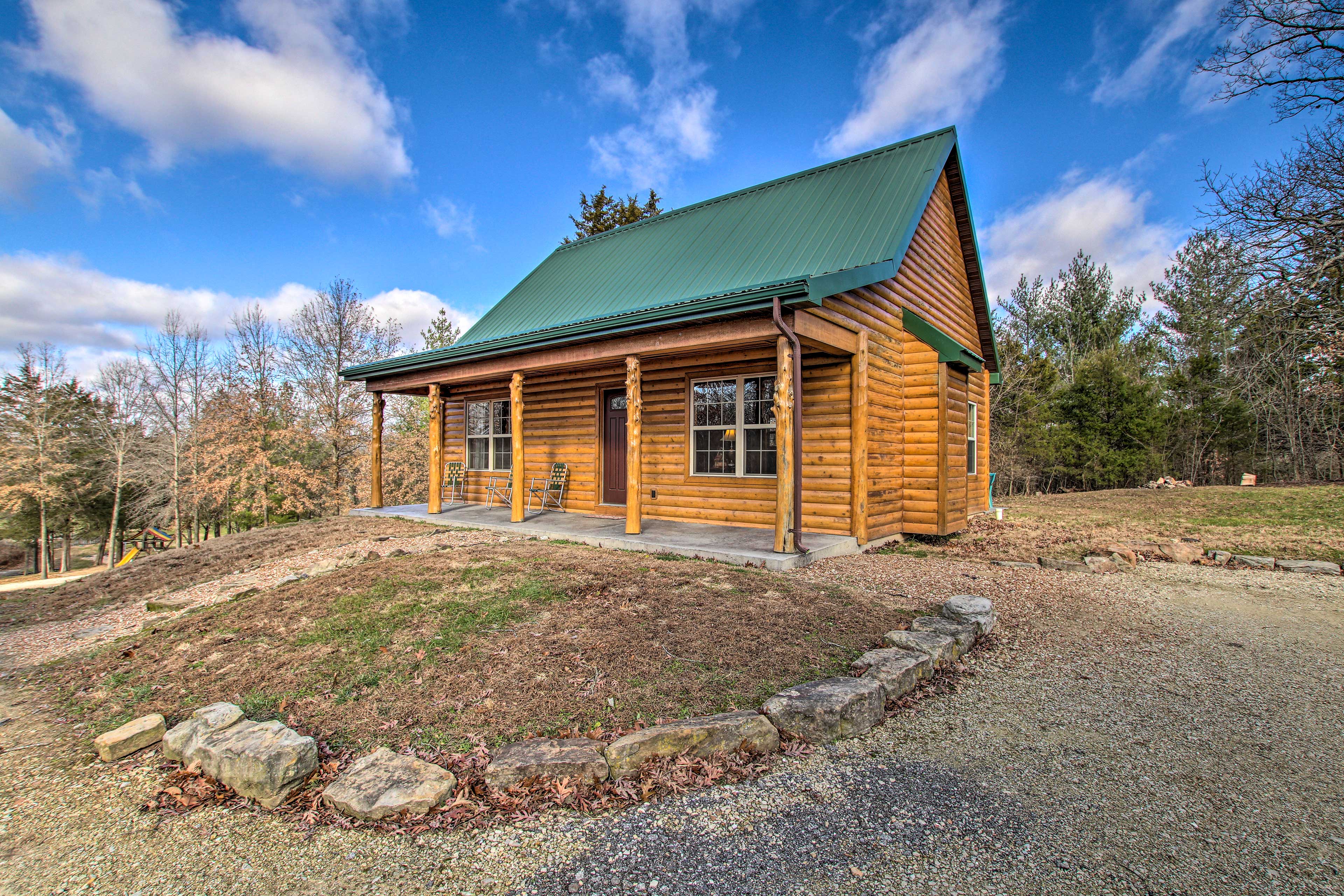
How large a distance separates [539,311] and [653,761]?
10.6 metres

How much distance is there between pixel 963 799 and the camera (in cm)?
222

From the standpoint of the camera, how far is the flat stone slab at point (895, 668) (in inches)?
123

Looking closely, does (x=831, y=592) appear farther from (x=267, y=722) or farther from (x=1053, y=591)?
(x=267, y=722)

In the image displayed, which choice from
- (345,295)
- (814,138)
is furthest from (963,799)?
(345,295)

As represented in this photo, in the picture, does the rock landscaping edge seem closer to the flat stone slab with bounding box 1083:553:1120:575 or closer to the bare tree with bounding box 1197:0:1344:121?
the flat stone slab with bounding box 1083:553:1120:575

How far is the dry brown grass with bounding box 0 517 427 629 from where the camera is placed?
6469 mm

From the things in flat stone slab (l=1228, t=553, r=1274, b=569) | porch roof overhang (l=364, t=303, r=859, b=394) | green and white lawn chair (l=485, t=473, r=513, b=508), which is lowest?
flat stone slab (l=1228, t=553, r=1274, b=569)

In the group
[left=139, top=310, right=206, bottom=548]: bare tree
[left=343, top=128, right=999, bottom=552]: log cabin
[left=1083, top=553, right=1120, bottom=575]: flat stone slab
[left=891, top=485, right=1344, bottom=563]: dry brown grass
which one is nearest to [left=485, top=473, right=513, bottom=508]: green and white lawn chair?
[left=343, top=128, right=999, bottom=552]: log cabin

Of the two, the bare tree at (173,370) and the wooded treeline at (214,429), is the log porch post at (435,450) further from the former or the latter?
the bare tree at (173,370)

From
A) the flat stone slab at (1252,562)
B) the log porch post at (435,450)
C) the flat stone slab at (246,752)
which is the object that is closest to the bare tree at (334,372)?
the log porch post at (435,450)

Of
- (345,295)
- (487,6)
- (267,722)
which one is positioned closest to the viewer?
(267,722)

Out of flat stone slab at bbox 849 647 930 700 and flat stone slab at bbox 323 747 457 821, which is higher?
flat stone slab at bbox 849 647 930 700

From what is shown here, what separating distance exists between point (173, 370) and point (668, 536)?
2172 centimetres

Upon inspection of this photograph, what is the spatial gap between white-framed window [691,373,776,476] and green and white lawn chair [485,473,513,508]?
183 inches
